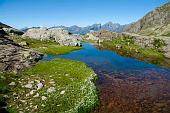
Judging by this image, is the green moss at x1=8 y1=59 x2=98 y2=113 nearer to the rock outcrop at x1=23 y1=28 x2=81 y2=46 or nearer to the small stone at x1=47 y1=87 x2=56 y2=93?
the small stone at x1=47 y1=87 x2=56 y2=93

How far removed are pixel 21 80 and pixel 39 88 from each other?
5.24 m

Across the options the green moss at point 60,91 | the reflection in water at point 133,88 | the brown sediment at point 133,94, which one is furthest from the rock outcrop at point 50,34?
the brown sediment at point 133,94

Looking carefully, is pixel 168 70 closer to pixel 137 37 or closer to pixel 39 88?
pixel 39 88

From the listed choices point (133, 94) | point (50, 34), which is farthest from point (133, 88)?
point (50, 34)

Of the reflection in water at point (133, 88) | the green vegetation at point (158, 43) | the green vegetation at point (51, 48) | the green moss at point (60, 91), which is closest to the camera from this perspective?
the green moss at point (60, 91)

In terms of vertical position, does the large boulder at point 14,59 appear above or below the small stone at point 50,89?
above

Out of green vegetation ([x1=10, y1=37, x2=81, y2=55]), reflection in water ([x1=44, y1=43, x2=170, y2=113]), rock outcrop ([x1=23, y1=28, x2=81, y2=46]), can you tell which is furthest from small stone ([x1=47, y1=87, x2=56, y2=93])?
rock outcrop ([x1=23, y1=28, x2=81, y2=46])

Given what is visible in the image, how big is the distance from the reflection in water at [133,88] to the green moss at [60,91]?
6.88 ft

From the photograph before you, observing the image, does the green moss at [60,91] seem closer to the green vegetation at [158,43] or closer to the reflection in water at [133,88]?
the reflection in water at [133,88]

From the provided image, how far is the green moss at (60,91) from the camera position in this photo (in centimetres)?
3603

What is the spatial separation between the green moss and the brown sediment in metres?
2.04

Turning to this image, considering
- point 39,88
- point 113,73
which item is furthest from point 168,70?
point 39,88

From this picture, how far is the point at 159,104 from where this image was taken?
1571 inches

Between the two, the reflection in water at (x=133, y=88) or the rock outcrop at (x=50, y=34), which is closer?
the reflection in water at (x=133, y=88)
